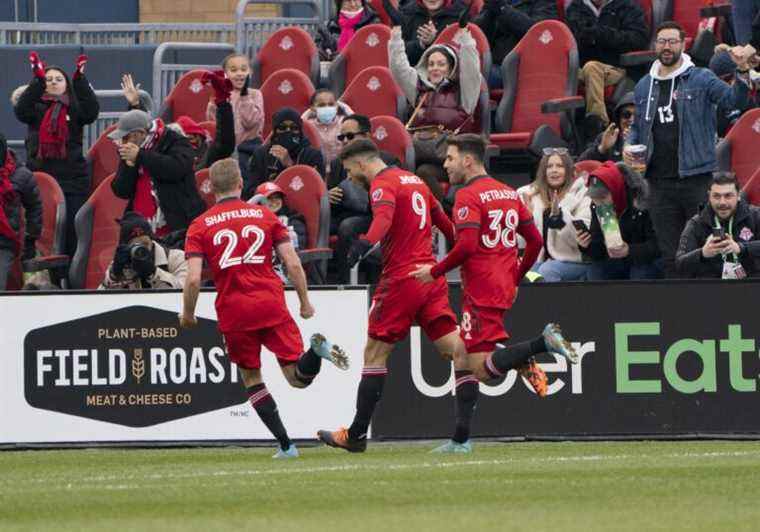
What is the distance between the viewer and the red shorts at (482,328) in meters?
13.7

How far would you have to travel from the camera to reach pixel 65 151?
65.5 ft

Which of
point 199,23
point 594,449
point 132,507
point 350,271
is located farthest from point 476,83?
point 132,507

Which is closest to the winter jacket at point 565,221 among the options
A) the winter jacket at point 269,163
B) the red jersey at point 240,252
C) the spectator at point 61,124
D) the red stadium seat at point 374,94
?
the winter jacket at point 269,163

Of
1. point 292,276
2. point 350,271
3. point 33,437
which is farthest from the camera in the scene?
point 350,271

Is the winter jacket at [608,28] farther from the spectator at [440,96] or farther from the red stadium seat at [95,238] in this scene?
the red stadium seat at [95,238]

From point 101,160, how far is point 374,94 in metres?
2.83

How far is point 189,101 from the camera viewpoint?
21.5 meters

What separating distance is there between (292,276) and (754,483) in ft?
12.2

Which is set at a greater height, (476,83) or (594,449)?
(476,83)

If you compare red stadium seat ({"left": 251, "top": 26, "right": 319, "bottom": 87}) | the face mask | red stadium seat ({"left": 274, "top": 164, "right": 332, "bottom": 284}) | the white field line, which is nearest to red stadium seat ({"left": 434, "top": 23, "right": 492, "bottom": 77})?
the face mask

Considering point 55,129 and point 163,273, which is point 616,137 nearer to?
point 163,273

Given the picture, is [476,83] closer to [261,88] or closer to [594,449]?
[261,88]

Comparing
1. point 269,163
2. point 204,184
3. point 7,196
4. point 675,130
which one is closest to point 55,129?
point 7,196

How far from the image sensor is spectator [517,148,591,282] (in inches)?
663
